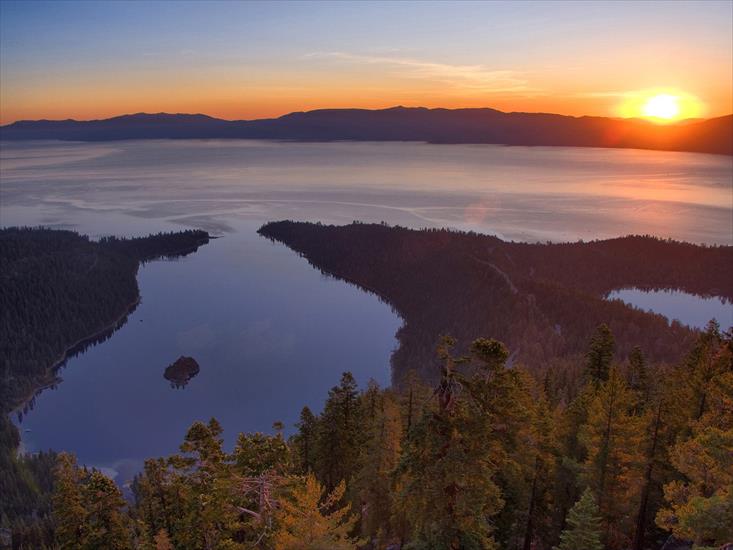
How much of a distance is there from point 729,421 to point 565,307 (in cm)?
13632

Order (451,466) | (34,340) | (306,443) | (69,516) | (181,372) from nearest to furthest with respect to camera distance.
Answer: (451,466) → (69,516) → (306,443) → (181,372) → (34,340)

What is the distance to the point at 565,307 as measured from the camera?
157 m

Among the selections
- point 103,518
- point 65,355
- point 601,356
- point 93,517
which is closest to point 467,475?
point 103,518

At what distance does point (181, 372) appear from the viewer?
137 meters

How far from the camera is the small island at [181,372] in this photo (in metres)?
135

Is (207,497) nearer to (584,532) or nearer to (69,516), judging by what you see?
(69,516)

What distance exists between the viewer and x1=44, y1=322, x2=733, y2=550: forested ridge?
16844 mm

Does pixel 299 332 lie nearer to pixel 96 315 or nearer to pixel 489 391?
pixel 96 315

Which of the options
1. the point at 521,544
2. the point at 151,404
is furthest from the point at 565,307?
the point at 521,544

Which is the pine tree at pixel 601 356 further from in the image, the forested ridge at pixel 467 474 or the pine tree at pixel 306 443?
the pine tree at pixel 306 443

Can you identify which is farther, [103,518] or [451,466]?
[103,518]

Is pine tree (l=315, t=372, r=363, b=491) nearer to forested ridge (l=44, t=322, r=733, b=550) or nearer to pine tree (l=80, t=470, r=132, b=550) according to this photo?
forested ridge (l=44, t=322, r=733, b=550)

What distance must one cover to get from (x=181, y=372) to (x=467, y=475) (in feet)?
431

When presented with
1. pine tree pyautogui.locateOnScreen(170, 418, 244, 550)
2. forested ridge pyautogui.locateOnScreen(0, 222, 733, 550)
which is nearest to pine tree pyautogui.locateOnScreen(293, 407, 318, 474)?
forested ridge pyautogui.locateOnScreen(0, 222, 733, 550)
